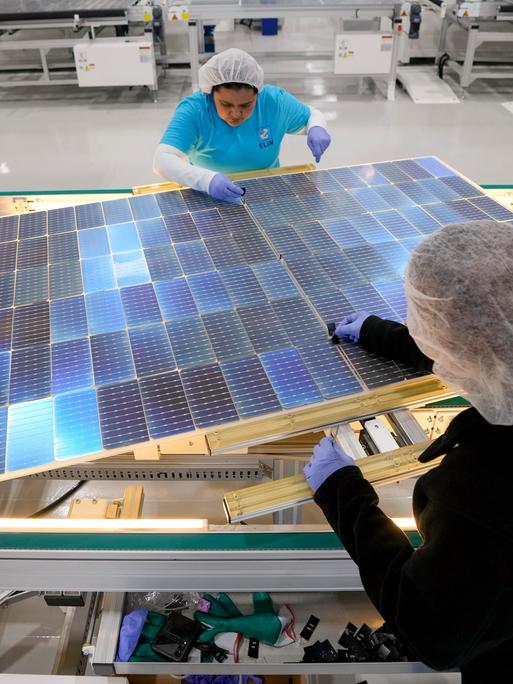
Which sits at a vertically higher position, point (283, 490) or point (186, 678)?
point (283, 490)

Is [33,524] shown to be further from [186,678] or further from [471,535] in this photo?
A: [471,535]

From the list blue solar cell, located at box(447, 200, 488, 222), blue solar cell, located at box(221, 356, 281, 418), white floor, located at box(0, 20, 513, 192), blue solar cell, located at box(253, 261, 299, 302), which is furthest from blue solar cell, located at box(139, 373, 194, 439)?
white floor, located at box(0, 20, 513, 192)

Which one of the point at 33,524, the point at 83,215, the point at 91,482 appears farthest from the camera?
the point at 91,482

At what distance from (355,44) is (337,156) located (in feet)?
7.36

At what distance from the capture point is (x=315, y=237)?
2805 millimetres

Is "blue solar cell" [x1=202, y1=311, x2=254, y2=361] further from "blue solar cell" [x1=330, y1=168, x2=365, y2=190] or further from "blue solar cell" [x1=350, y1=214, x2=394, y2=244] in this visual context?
"blue solar cell" [x1=330, y1=168, x2=365, y2=190]

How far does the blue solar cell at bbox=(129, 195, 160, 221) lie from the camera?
3.06 m

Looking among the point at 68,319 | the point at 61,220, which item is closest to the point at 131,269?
the point at 68,319

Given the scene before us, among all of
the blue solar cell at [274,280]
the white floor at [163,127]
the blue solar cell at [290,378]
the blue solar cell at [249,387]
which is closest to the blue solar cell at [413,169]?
the blue solar cell at [274,280]

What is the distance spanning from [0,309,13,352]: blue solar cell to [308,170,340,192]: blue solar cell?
179 cm

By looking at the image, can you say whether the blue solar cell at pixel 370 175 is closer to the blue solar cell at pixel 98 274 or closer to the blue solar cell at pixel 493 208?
the blue solar cell at pixel 493 208

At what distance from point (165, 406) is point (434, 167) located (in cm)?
233

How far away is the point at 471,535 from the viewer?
1224 millimetres

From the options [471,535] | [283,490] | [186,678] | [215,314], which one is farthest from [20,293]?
[471,535]
